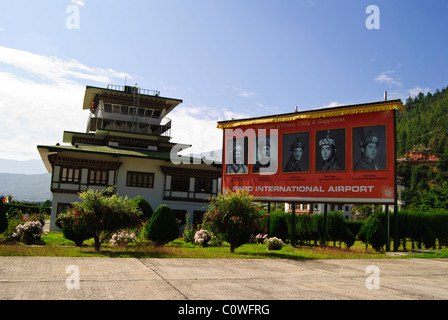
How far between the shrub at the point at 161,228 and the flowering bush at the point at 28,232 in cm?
531

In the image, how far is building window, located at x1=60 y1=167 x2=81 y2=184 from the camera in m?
32.5

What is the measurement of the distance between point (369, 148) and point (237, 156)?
8342mm

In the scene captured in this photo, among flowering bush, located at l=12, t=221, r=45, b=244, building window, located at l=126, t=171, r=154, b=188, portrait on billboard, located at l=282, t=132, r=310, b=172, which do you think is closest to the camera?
flowering bush, located at l=12, t=221, r=45, b=244

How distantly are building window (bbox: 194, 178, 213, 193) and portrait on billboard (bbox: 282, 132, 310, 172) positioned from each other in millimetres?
16163

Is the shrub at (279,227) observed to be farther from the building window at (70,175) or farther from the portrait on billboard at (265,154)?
the building window at (70,175)

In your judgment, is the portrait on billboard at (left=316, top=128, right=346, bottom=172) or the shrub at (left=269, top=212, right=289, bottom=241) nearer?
the portrait on billboard at (left=316, top=128, right=346, bottom=172)

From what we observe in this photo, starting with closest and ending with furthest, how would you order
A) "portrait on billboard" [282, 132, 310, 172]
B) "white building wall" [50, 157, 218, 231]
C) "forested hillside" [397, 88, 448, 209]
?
"portrait on billboard" [282, 132, 310, 172] → "white building wall" [50, 157, 218, 231] → "forested hillside" [397, 88, 448, 209]

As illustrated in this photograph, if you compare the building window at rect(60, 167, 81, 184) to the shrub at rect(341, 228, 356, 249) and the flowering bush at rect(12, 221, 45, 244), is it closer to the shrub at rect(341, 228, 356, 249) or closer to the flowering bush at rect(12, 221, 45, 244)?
the flowering bush at rect(12, 221, 45, 244)

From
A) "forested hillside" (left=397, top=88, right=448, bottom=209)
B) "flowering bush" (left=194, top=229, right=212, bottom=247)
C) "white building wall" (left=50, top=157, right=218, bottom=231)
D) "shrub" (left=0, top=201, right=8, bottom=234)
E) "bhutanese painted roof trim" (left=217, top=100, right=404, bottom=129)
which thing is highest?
"forested hillside" (left=397, top=88, right=448, bottom=209)

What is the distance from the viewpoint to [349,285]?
30.9 feet

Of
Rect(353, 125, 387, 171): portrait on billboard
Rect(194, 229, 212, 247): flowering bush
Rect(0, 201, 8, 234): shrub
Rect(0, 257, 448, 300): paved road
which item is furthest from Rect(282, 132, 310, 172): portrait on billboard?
Rect(0, 201, 8, 234): shrub

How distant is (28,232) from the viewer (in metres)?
18.5

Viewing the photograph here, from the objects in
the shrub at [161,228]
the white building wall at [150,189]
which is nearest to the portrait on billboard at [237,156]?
the shrub at [161,228]

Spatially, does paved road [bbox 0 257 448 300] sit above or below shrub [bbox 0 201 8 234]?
below
